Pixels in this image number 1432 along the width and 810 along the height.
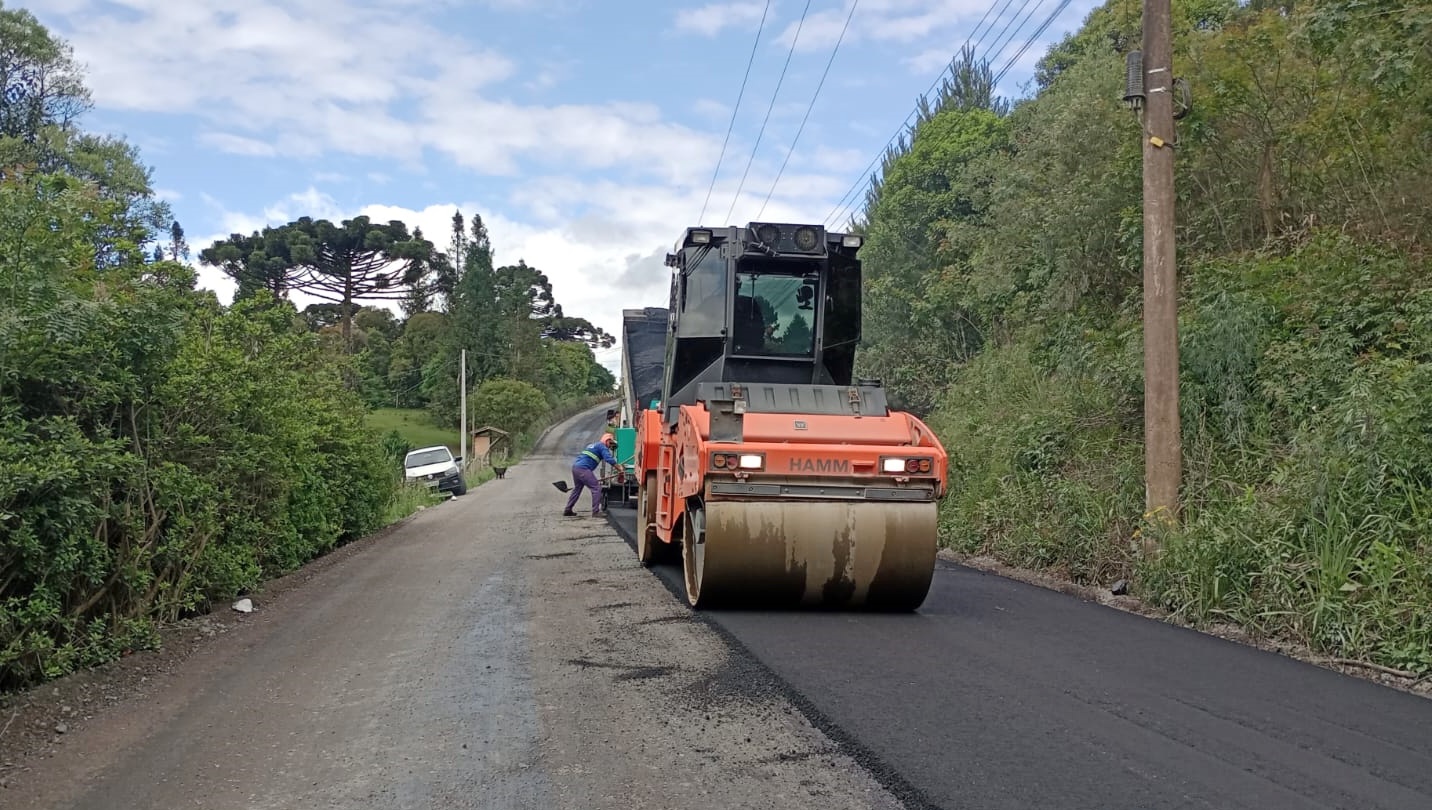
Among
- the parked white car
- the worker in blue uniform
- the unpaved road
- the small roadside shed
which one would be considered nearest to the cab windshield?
the unpaved road

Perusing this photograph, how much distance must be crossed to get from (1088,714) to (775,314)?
5057 millimetres

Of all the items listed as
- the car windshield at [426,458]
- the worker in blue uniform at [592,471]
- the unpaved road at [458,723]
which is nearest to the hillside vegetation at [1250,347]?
the unpaved road at [458,723]

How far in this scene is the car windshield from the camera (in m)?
31.8

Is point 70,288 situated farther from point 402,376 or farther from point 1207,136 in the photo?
point 402,376

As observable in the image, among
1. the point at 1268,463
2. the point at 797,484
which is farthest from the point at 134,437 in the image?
the point at 1268,463

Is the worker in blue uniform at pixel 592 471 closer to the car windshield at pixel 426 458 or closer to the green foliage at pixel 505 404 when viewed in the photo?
the car windshield at pixel 426 458

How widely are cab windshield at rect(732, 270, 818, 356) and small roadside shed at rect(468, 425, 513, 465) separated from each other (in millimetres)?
49593

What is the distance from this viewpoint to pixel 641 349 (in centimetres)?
1848

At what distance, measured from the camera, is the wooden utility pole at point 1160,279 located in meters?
9.39

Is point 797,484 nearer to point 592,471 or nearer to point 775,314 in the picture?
point 775,314

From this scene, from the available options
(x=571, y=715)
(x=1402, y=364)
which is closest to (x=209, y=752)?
(x=571, y=715)

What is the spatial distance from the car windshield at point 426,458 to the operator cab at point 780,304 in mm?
23501

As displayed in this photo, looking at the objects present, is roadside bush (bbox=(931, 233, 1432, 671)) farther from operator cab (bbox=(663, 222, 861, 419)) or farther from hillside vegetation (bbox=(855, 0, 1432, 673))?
operator cab (bbox=(663, 222, 861, 419))

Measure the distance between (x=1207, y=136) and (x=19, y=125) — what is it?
1545 inches
